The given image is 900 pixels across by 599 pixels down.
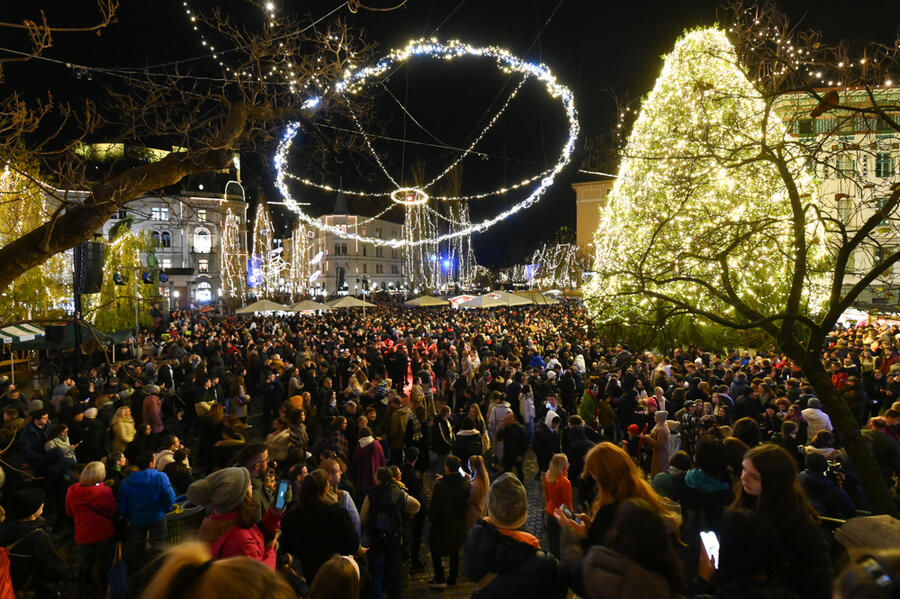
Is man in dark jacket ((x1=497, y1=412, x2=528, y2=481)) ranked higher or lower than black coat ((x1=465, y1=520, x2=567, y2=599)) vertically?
lower

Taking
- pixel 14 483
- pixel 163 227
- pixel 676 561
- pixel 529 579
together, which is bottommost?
pixel 14 483

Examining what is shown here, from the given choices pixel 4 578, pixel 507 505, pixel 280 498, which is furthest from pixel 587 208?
pixel 4 578

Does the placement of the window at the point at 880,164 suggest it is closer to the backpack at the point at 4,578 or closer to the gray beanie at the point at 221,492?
the gray beanie at the point at 221,492

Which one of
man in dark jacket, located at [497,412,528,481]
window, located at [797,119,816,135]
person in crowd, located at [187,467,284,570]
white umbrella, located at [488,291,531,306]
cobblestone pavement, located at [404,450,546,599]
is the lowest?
cobblestone pavement, located at [404,450,546,599]

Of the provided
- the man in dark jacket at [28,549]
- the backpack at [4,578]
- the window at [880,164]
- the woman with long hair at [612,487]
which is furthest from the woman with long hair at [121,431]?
the window at [880,164]

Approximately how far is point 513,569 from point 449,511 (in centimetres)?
257

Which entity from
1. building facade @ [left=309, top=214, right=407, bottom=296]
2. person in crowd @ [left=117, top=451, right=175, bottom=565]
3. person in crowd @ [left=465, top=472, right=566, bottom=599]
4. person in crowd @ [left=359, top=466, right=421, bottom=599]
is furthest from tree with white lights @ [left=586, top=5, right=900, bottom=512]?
building facade @ [left=309, top=214, right=407, bottom=296]

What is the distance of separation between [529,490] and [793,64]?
6.38 meters

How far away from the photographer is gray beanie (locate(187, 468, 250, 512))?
350cm

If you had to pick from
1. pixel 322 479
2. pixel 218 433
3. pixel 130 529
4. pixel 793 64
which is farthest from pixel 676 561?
pixel 218 433

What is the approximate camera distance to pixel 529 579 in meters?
2.75

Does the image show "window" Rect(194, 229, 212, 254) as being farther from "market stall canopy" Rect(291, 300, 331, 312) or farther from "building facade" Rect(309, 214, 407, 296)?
"market stall canopy" Rect(291, 300, 331, 312)

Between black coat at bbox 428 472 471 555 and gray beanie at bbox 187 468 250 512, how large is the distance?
224 cm

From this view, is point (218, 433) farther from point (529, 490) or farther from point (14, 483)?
point (529, 490)
